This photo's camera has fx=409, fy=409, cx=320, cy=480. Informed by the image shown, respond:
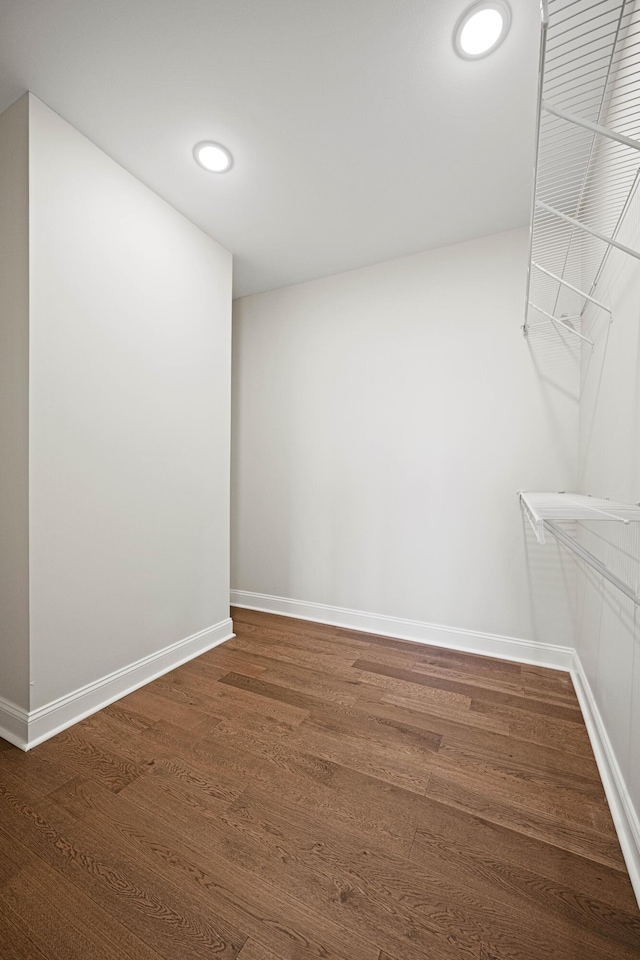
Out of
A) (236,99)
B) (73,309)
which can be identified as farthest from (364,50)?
(73,309)

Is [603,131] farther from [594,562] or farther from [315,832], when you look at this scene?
[315,832]

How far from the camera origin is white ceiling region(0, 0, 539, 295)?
1313 millimetres

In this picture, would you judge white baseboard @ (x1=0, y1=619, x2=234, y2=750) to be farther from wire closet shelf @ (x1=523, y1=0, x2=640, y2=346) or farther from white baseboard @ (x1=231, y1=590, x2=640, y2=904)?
wire closet shelf @ (x1=523, y1=0, x2=640, y2=346)

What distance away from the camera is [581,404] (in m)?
2.15

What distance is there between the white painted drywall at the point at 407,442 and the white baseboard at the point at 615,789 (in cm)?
59

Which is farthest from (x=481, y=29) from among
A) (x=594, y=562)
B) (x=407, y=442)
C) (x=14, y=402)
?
(x=14, y=402)

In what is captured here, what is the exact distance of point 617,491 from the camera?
1376 mm

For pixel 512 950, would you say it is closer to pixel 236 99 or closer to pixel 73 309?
pixel 73 309

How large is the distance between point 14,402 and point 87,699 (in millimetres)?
1272

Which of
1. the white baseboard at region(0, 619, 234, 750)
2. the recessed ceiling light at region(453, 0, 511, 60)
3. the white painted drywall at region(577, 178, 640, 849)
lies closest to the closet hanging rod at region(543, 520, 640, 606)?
the white painted drywall at region(577, 178, 640, 849)

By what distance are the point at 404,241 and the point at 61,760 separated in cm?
301

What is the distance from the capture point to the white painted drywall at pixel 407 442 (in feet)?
7.59

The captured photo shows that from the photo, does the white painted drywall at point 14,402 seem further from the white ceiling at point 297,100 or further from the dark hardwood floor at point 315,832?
the dark hardwood floor at point 315,832

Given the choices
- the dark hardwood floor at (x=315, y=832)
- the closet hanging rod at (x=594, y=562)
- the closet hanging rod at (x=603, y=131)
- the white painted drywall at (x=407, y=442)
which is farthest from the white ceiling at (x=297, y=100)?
the dark hardwood floor at (x=315, y=832)
